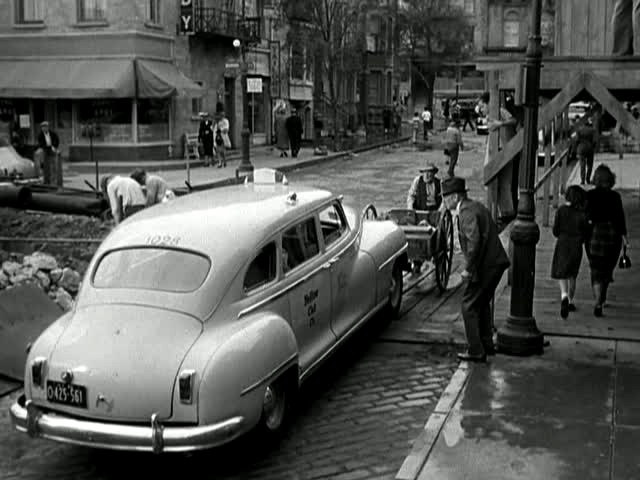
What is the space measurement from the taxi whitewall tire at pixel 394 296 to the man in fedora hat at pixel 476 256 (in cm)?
174

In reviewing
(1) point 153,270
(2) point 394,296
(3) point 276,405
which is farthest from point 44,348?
(2) point 394,296

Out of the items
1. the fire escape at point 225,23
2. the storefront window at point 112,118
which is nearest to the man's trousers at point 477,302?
the storefront window at point 112,118

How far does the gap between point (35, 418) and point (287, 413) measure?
1.91m

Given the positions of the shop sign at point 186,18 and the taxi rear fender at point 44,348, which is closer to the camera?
the taxi rear fender at point 44,348

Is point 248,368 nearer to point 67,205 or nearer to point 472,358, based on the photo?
point 472,358

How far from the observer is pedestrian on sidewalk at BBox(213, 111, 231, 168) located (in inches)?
1329

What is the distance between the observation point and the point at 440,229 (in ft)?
41.4

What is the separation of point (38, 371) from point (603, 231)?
6.76m

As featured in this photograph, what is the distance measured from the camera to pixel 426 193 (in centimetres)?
1388

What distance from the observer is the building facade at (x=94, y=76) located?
32.1 m

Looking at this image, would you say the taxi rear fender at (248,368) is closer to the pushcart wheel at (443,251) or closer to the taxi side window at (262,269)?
the taxi side window at (262,269)

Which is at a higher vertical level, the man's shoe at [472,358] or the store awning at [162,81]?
the store awning at [162,81]

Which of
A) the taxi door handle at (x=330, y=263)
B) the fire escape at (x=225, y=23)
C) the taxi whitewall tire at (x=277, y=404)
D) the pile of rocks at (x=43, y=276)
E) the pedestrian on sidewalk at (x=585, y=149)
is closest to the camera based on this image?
the taxi whitewall tire at (x=277, y=404)

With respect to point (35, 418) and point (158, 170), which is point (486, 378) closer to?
point (35, 418)
